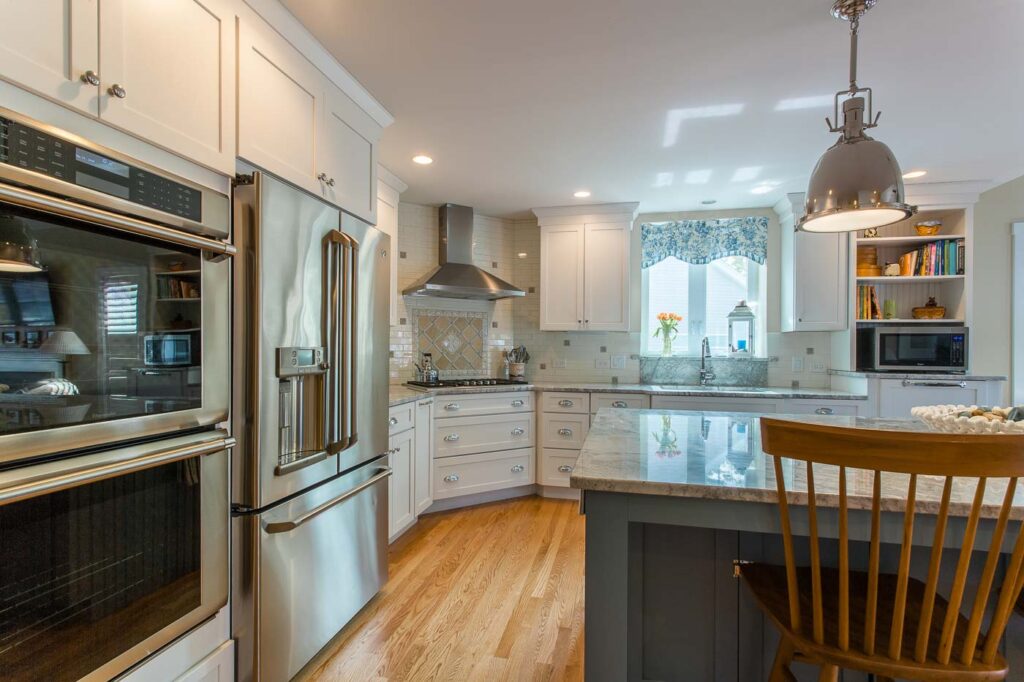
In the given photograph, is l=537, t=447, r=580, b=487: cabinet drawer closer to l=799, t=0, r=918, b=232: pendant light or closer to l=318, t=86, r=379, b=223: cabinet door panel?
l=318, t=86, r=379, b=223: cabinet door panel

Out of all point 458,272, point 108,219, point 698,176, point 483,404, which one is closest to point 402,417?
point 483,404

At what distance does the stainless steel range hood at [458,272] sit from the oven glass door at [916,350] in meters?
2.67

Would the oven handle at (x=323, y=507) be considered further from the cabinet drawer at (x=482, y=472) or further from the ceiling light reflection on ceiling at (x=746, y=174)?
the ceiling light reflection on ceiling at (x=746, y=174)

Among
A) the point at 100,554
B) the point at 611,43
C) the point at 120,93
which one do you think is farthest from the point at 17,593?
the point at 611,43

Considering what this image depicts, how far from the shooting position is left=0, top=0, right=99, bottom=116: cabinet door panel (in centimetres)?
93

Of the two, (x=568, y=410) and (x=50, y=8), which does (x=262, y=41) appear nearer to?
(x=50, y=8)

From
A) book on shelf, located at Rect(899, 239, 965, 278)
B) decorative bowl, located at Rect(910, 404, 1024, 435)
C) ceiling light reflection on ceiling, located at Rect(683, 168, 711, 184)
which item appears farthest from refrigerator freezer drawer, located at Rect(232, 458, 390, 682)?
book on shelf, located at Rect(899, 239, 965, 278)

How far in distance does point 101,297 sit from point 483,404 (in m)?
2.73

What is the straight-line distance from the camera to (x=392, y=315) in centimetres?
359

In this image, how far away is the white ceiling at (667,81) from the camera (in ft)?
5.68

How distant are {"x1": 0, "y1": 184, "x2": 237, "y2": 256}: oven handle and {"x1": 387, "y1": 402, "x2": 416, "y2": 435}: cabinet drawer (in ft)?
5.14

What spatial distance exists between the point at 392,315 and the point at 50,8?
2637mm

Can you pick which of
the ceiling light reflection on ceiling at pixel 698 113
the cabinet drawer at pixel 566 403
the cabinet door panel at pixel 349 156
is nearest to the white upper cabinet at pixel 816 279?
the ceiling light reflection on ceiling at pixel 698 113

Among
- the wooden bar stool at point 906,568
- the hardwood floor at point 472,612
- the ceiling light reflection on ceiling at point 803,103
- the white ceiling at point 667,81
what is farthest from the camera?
the ceiling light reflection on ceiling at point 803,103
